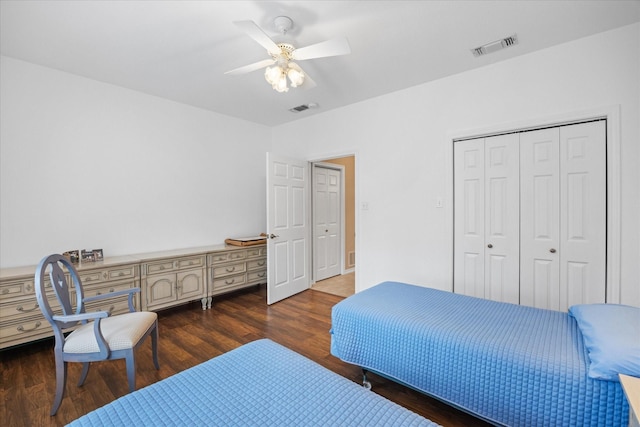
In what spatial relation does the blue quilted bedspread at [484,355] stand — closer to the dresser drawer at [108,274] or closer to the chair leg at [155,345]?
the chair leg at [155,345]

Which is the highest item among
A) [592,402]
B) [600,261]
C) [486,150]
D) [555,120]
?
[555,120]

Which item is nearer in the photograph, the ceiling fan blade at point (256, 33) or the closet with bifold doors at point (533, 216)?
the ceiling fan blade at point (256, 33)

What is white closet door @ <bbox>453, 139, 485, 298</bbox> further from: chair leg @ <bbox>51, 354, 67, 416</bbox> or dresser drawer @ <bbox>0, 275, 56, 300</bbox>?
dresser drawer @ <bbox>0, 275, 56, 300</bbox>

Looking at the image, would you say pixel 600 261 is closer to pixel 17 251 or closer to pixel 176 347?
pixel 176 347

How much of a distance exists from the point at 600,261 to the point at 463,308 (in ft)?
4.91

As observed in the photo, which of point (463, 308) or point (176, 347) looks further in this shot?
point (176, 347)

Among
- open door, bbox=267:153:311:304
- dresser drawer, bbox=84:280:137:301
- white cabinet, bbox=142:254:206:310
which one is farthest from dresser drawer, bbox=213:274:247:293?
dresser drawer, bbox=84:280:137:301

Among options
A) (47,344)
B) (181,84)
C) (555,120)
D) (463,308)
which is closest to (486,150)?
(555,120)

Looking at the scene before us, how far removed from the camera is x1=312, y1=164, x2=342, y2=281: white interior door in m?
4.85

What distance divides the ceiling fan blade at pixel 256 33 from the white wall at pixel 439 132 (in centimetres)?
195

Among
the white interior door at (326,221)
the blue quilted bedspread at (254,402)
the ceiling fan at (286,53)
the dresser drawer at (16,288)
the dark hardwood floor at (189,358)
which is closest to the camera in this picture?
the blue quilted bedspread at (254,402)

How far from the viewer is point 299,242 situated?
4309 millimetres

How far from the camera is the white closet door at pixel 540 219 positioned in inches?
101

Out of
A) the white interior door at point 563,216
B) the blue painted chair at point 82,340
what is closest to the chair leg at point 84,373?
the blue painted chair at point 82,340
